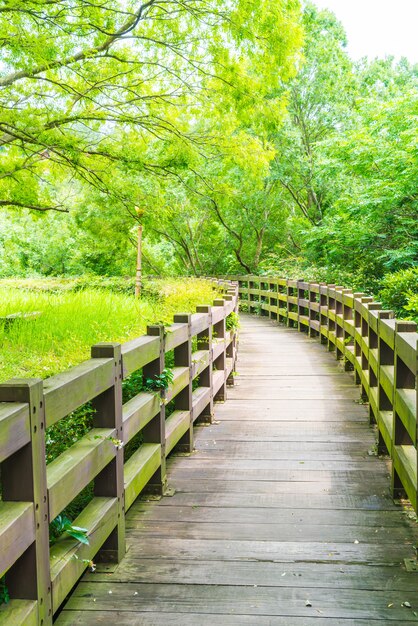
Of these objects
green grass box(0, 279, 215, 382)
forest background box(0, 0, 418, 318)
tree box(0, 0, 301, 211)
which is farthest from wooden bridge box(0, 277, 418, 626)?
tree box(0, 0, 301, 211)

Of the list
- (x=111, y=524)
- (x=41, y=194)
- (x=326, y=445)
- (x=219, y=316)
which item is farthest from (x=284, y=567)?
(x=41, y=194)

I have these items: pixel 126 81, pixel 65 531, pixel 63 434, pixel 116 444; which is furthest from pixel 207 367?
pixel 126 81

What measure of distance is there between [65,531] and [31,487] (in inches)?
27.8

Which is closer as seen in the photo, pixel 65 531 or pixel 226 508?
pixel 65 531

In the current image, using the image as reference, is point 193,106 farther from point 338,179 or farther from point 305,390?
point 338,179

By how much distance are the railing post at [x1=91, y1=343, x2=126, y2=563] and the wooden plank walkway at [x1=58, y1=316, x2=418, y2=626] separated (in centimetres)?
13

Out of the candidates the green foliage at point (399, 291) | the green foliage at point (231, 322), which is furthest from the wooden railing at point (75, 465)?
the green foliage at point (399, 291)

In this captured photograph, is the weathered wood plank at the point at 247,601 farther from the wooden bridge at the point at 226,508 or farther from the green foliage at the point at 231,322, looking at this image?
the green foliage at the point at 231,322

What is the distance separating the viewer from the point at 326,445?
5988 mm

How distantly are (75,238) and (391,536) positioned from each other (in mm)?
25273

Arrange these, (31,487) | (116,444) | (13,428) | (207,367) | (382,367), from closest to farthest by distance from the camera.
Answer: (13,428) < (31,487) < (116,444) < (382,367) < (207,367)

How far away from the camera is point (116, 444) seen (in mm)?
3537

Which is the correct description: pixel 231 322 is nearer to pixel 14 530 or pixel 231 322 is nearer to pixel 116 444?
pixel 116 444

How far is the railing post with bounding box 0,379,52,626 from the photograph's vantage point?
248 centimetres
